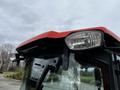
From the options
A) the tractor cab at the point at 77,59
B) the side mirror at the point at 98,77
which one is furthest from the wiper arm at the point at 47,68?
the side mirror at the point at 98,77

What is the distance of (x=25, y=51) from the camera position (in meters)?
2.65

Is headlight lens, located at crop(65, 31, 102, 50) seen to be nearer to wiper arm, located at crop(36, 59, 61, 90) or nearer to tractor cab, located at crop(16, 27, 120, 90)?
tractor cab, located at crop(16, 27, 120, 90)

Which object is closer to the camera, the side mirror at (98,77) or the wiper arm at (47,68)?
the side mirror at (98,77)

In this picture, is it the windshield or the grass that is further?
the grass

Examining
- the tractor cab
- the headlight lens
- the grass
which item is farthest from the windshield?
the grass

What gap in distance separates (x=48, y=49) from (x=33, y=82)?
48 cm

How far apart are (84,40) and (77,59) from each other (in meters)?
0.38

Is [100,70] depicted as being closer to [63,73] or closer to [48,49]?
[63,73]

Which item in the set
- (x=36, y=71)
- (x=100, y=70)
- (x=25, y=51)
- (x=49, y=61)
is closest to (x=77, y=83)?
(x=100, y=70)

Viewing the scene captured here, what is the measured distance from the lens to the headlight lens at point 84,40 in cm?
169

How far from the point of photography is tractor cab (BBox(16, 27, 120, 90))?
5.86 feet

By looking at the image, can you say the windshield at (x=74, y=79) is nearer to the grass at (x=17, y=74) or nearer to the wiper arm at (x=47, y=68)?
the wiper arm at (x=47, y=68)

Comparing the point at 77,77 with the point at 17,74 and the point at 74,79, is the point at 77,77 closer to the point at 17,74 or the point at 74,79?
the point at 74,79

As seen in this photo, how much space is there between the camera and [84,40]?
1757mm
